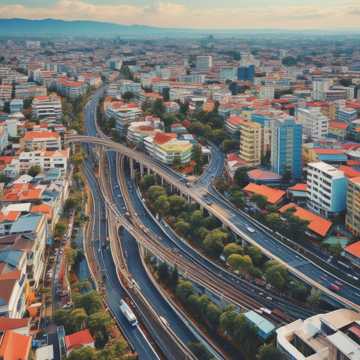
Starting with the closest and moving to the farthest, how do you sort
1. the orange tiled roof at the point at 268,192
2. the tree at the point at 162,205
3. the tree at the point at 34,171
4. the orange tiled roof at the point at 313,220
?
the orange tiled roof at the point at 313,220
the orange tiled roof at the point at 268,192
the tree at the point at 162,205
the tree at the point at 34,171

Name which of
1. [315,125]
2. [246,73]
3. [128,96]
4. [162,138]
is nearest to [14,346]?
[162,138]

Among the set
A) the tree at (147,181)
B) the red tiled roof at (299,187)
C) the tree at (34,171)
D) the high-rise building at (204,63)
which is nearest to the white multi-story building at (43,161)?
the tree at (34,171)

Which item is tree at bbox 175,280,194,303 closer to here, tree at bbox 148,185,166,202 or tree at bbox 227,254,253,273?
tree at bbox 227,254,253,273

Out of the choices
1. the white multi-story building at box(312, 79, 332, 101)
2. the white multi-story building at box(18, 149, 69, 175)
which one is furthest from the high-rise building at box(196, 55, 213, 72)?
the white multi-story building at box(18, 149, 69, 175)

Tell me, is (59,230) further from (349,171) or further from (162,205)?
(349,171)

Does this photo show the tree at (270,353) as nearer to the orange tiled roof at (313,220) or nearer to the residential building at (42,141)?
the orange tiled roof at (313,220)

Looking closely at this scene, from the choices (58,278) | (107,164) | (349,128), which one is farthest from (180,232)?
Result: (349,128)

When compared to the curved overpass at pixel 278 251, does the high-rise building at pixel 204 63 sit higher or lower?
higher
